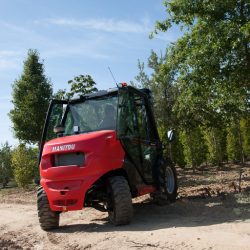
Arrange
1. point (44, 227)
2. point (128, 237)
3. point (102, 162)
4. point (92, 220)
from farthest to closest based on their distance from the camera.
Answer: point (92, 220) → point (44, 227) → point (102, 162) → point (128, 237)

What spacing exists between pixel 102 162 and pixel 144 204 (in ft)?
9.74

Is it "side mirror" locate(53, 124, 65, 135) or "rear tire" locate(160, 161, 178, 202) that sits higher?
"side mirror" locate(53, 124, 65, 135)

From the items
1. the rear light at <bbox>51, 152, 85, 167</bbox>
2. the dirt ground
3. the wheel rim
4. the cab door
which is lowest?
the dirt ground

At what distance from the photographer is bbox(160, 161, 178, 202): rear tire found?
9.81 meters

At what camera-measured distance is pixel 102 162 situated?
26.1 ft

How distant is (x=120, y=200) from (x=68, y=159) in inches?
50.2

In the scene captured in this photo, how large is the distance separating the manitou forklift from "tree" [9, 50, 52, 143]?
38.2 ft

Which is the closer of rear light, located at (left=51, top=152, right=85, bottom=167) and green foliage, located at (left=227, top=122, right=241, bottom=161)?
rear light, located at (left=51, top=152, right=85, bottom=167)

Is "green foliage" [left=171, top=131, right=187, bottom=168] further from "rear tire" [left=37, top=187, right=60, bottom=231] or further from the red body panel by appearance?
the red body panel

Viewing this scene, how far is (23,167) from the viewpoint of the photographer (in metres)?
23.5

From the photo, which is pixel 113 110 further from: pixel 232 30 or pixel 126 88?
pixel 232 30

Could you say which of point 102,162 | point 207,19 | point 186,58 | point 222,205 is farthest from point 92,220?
point 207,19

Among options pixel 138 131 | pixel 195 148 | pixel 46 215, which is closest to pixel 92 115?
pixel 138 131

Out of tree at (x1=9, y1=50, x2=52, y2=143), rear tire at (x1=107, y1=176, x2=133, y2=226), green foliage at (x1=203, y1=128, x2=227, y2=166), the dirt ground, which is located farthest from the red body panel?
green foliage at (x1=203, y1=128, x2=227, y2=166)
